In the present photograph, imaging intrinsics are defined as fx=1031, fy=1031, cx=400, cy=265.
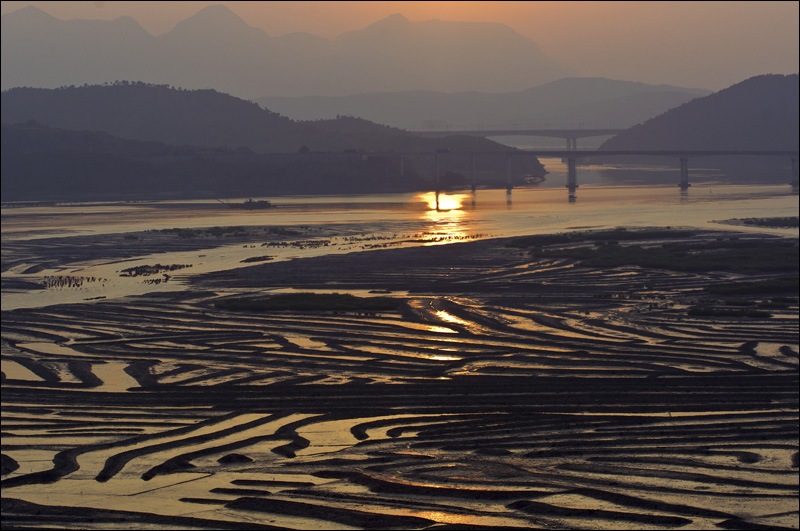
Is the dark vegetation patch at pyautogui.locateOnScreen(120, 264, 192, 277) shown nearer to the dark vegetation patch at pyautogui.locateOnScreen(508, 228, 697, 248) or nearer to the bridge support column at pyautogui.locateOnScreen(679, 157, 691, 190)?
the dark vegetation patch at pyautogui.locateOnScreen(508, 228, 697, 248)

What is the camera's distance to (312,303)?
51375mm

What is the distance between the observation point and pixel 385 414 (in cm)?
3017

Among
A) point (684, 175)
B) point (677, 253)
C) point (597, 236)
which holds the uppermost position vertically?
point (684, 175)

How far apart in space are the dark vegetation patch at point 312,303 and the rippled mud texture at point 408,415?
84 centimetres

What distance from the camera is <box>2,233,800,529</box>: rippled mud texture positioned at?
71.7 feet

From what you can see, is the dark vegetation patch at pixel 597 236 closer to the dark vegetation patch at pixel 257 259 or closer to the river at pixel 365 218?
the river at pixel 365 218

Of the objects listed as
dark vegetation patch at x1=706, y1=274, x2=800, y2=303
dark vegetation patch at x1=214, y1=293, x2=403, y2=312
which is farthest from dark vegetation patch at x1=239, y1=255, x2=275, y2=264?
dark vegetation patch at x1=706, y1=274, x2=800, y2=303

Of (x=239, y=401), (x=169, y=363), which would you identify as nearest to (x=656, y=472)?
(x=239, y=401)

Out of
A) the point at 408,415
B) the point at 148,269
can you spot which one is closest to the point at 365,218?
A: the point at 148,269

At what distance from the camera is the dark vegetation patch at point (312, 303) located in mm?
50469

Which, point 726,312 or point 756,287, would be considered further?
point 756,287

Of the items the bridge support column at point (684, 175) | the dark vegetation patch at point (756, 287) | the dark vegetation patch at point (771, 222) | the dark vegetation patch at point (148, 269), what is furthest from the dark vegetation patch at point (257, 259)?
the bridge support column at point (684, 175)

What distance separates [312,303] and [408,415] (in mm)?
22109

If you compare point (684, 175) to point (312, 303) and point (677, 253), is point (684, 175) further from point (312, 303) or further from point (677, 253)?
point (312, 303)
